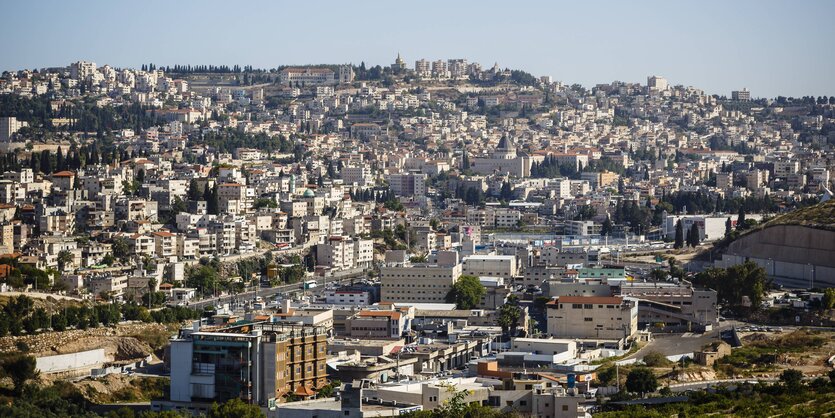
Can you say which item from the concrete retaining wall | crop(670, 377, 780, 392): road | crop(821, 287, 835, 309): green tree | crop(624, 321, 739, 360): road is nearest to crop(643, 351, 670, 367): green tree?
crop(624, 321, 739, 360): road

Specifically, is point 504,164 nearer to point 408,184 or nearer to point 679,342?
point 408,184

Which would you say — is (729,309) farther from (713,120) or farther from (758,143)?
(713,120)

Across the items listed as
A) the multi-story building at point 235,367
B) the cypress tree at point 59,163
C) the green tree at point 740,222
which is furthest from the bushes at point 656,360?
the cypress tree at point 59,163

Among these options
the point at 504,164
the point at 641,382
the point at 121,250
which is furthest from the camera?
the point at 504,164

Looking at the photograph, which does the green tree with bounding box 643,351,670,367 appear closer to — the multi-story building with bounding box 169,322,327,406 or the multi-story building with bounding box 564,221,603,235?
the multi-story building with bounding box 169,322,327,406

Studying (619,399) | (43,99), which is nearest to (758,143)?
(43,99)

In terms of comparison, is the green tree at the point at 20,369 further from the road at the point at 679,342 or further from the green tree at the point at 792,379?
the green tree at the point at 792,379

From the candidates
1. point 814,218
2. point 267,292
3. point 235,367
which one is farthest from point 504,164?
point 235,367
